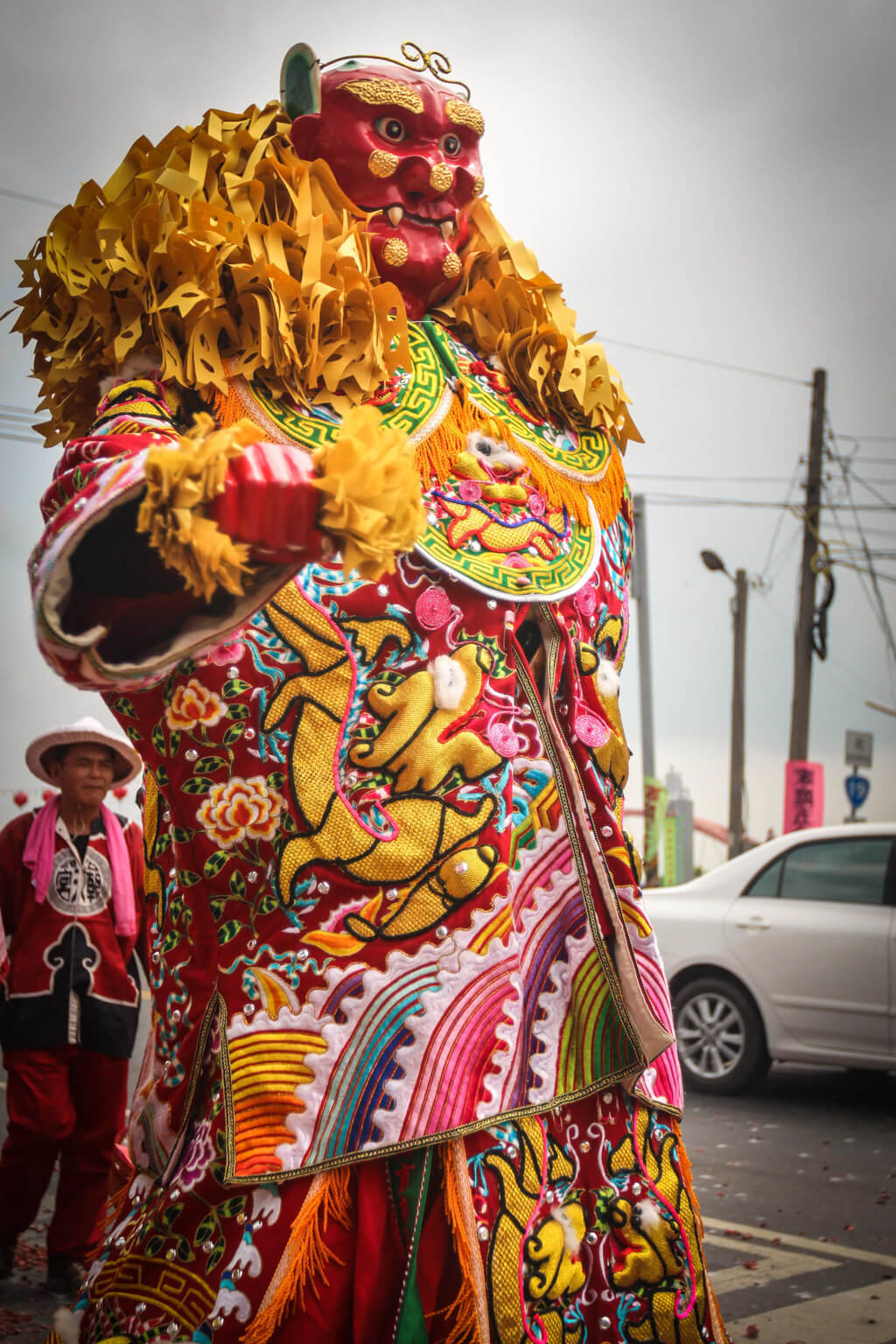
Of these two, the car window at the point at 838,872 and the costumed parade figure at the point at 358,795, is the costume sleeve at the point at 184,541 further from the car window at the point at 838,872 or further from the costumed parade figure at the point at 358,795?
the car window at the point at 838,872

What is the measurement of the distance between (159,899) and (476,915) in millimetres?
569

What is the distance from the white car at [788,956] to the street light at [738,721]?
1174 cm

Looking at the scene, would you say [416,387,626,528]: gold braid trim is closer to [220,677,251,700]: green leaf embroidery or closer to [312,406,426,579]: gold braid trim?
[220,677,251,700]: green leaf embroidery

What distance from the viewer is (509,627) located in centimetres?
220

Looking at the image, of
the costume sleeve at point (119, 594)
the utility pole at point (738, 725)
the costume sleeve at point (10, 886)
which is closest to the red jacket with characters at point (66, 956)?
the costume sleeve at point (10, 886)

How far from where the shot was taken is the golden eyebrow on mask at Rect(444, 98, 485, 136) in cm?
235

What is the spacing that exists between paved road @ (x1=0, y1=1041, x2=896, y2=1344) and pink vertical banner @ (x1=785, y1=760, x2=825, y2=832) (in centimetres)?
1048

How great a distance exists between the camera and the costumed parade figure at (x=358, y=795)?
6.22 feet

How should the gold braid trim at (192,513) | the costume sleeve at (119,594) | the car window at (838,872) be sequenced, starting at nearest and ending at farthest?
the gold braid trim at (192,513), the costume sleeve at (119,594), the car window at (838,872)

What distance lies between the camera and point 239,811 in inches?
79.8

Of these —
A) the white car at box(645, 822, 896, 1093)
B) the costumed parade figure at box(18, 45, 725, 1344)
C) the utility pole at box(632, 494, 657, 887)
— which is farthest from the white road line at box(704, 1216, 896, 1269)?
the utility pole at box(632, 494, 657, 887)

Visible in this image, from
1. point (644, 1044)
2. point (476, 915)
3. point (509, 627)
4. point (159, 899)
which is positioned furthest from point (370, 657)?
point (644, 1044)

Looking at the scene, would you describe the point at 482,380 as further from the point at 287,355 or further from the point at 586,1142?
the point at 586,1142

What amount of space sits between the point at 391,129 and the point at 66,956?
112 inches
